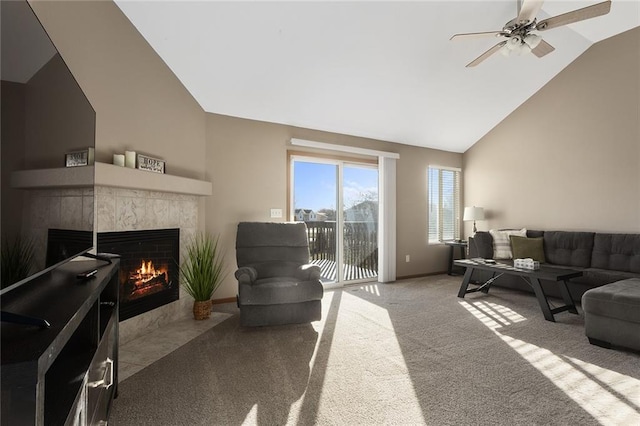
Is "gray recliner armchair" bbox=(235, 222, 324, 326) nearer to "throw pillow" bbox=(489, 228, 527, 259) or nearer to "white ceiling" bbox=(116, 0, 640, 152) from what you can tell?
"white ceiling" bbox=(116, 0, 640, 152)

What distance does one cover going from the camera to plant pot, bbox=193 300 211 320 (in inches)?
125

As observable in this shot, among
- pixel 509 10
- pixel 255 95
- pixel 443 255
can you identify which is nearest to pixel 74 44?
pixel 255 95

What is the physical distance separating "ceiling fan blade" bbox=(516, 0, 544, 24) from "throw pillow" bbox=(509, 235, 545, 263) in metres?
2.89

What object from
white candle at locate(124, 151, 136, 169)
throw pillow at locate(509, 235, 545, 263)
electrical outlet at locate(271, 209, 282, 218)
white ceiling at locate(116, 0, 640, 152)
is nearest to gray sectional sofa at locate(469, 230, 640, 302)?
throw pillow at locate(509, 235, 545, 263)

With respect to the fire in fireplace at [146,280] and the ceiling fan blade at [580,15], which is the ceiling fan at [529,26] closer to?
the ceiling fan blade at [580,15]

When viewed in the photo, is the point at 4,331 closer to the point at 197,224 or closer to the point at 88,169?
the point at 88,169

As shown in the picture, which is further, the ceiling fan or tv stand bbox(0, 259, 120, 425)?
the ceiling fan

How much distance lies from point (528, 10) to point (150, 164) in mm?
3360

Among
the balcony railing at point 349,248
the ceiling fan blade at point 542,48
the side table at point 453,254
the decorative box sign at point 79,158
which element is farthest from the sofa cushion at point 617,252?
the decorative box sign at point 79,158

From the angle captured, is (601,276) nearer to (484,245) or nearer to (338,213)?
(484,245)

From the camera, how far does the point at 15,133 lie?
923mm

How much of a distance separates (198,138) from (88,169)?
203 cm

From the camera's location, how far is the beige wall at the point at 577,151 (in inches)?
150

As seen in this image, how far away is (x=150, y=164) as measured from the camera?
9.31 ft
